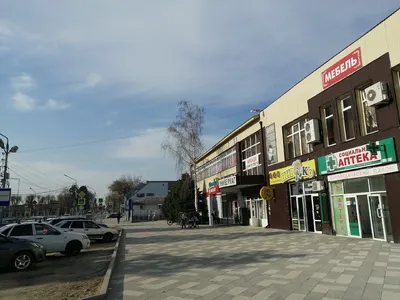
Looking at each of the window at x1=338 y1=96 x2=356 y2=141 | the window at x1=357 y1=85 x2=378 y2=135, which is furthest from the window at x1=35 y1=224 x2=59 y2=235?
the window at x1=357 y1=85 x2=378 y2=135

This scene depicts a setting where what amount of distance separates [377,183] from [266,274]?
8925mm

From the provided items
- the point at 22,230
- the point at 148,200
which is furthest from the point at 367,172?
the point at 148,200

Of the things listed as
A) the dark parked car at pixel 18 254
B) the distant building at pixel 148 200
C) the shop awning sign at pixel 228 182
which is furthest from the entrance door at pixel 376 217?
the distant building at pixel 148 200

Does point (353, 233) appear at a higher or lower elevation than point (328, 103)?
lower

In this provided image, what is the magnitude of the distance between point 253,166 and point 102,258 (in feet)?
56.1

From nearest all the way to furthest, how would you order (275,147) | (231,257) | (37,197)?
1. (231,257)
2. (275,147)
3. (37,197)

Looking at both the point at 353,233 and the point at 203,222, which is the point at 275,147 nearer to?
the point at 353,233

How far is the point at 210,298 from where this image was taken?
7.17 m

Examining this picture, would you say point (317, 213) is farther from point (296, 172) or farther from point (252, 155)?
point (252, 155)

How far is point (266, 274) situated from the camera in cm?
928

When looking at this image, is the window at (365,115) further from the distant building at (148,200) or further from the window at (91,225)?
the distant building at (148,200)

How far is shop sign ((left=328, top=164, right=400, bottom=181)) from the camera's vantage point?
565 inches

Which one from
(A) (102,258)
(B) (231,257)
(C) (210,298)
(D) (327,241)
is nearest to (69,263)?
(A) (102,258)

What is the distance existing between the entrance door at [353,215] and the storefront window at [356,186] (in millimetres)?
389
